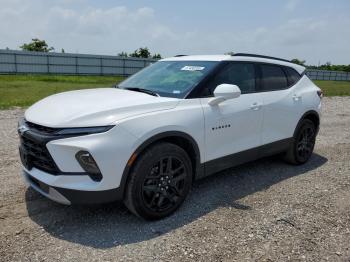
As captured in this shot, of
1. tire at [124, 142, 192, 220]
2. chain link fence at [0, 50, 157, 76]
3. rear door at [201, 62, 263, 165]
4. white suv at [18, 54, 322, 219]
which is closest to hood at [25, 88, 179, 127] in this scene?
white suv at [18, 54, 322, 219]

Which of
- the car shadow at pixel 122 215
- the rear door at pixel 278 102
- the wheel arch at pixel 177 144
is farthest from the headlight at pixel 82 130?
the rear door at pixel 278 102

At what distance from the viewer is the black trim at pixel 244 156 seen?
14.1 ft

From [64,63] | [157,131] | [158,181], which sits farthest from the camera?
[64,63]

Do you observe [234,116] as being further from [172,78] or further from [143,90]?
[143,90]

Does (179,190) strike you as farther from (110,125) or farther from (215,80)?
(215,80)

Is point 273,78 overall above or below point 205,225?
above

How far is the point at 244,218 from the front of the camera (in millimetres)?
3951

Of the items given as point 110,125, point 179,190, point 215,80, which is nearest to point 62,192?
point 110,125

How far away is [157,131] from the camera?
3.59m

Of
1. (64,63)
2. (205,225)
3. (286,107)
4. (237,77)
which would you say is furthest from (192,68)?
(64,63)

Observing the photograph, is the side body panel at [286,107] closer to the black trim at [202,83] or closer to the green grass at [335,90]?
the black trim at [202,83]

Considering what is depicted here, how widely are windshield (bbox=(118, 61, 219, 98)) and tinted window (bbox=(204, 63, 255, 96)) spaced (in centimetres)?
14

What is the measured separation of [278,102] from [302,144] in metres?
1.13

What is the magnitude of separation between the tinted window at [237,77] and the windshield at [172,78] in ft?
0.47
